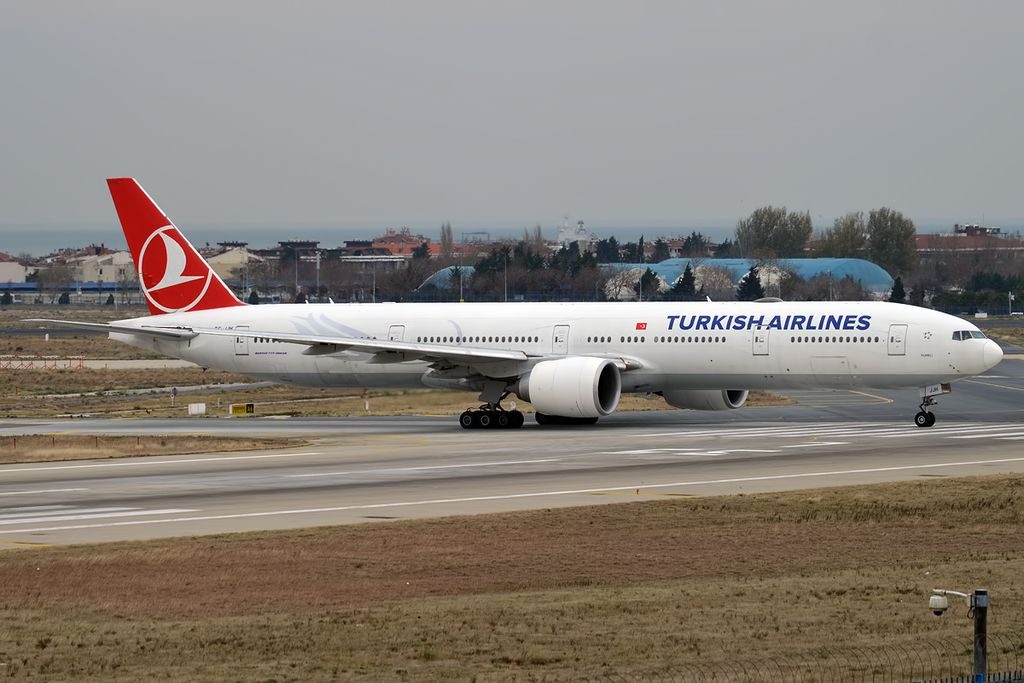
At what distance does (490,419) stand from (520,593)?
31.9 m

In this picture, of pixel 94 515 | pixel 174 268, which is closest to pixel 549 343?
pixel 174 268

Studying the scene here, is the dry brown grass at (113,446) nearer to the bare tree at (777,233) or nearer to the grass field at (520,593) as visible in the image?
the grass field at (520,593)

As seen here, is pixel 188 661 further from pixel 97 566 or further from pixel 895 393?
pixel 895 393

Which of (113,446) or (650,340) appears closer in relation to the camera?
(113,446)

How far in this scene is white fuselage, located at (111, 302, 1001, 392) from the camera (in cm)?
4906

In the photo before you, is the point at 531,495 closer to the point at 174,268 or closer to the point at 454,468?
the point at 454,468

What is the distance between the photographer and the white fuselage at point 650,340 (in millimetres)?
49062

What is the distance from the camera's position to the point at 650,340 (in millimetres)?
51906

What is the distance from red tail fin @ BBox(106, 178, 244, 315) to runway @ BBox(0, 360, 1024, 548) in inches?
235

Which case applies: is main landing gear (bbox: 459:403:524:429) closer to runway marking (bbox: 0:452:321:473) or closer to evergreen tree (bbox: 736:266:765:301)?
runway marking (bbox: 0:452:321:473)

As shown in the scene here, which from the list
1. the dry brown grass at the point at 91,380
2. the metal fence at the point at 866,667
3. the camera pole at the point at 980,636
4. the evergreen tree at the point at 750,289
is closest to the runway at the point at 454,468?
the metal fence at the point at 866,667

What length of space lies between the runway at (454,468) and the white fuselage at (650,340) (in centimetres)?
181

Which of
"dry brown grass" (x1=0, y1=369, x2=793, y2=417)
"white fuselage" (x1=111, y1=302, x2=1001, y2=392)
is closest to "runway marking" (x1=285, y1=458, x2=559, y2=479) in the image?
"white fuselage" (x1=111, y1=302, x2=1001, y2=392)

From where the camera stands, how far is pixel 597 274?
161 meters
